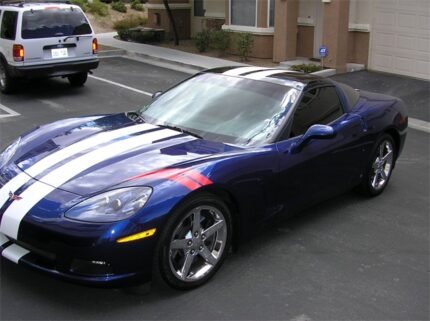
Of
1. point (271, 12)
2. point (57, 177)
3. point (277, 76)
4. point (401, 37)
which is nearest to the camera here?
point (57, 177)

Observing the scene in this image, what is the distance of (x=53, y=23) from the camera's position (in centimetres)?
1052

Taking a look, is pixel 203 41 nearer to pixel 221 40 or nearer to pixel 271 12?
pixel 221 40

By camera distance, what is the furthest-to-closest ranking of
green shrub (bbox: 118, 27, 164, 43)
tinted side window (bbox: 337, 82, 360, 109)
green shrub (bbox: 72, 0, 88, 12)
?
green shrub (bbox: 72, 0, 88, 12), green shrub (bbox: 118, 27, 164, 43), tinted side window (bbox: 337, 82, 360, 109)

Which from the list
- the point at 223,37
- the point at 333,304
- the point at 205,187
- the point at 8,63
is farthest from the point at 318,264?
the point at 223,37

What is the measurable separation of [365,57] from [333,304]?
10.9 m

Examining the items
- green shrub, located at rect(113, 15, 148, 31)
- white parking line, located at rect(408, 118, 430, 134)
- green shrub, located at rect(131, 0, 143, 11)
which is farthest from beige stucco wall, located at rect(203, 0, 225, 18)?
green shrub, located at rect(131, 0, 143, 11)

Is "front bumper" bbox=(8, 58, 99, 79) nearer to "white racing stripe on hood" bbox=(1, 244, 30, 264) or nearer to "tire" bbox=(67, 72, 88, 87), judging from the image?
"tire" bbox=(67, 72, 88, 87)

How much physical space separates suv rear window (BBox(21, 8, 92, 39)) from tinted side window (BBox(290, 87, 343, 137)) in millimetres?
6758

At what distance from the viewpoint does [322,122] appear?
5031 millimetres

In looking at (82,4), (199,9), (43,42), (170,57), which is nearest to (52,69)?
(43,42)

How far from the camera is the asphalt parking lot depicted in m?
3.59

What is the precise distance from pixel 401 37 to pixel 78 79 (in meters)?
7.17

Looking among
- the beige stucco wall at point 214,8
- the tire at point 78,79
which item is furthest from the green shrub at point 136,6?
the tire at point 78,79

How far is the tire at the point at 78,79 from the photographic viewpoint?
11.3 meters
